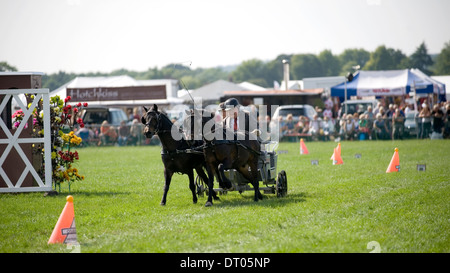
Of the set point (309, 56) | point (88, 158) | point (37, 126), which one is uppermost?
point (309, 56)

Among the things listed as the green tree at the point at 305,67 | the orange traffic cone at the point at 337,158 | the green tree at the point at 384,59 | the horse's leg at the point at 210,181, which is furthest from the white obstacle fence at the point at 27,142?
the green tree at the point at 305,67

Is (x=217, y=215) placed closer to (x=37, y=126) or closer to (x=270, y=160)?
(x=270, y=160)

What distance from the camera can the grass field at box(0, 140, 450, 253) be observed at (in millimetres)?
8539

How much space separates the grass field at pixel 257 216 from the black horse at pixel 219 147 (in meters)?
0.74

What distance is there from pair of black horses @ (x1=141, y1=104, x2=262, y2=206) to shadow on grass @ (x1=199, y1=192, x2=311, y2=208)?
0.32 metres

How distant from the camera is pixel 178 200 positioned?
45.0ft

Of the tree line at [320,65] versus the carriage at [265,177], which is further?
the tree line at [320,65]

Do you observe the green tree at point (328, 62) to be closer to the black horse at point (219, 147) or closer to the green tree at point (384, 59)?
the green tree at point (384, 59)

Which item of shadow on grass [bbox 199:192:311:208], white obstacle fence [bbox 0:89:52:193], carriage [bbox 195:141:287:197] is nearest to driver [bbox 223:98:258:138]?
carriage [bbox 195:141:287:197]

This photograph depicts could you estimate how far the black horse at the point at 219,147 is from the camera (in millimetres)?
12414

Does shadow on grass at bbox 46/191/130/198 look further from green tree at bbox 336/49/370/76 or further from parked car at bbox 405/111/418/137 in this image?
green tree at bbox 336/49/370/76

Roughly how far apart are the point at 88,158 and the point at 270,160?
15910 mm
